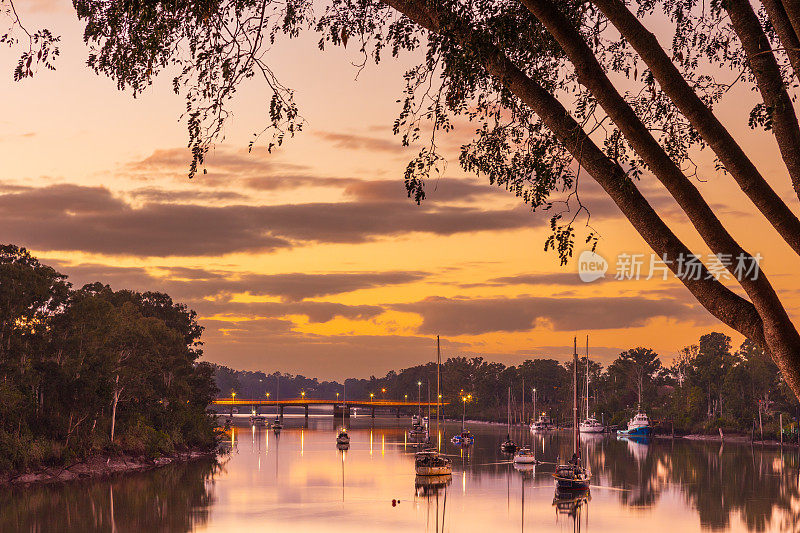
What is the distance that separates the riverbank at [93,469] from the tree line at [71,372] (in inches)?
28.0

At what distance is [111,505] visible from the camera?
207ft

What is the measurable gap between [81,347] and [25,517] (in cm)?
2103

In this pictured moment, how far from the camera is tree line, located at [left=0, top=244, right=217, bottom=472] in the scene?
67625 millimetres

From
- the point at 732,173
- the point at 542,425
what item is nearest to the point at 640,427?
the point at 542,425

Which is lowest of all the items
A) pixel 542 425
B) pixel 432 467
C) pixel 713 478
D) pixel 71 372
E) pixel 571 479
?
pixel 713 478

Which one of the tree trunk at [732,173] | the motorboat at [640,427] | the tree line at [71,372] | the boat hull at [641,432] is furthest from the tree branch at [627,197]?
the motorboat at [640,427]

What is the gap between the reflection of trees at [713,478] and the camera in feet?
217

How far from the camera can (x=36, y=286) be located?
2707 inches

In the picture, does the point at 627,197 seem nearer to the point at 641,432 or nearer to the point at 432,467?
the point at 432,467

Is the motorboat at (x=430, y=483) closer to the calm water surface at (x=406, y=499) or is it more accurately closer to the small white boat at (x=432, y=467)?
the small white boat at (x=432, y=467)

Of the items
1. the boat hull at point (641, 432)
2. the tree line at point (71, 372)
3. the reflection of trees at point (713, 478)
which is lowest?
the reflection of trees at point (713, 478)

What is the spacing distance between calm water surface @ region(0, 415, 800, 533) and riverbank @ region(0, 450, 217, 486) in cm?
163

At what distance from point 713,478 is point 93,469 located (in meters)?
56.1

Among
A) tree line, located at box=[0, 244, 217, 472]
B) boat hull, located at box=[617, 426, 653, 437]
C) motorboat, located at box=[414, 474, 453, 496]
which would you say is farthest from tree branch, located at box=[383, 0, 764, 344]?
boat hull, located at box=[617, 426, 653, 437]
